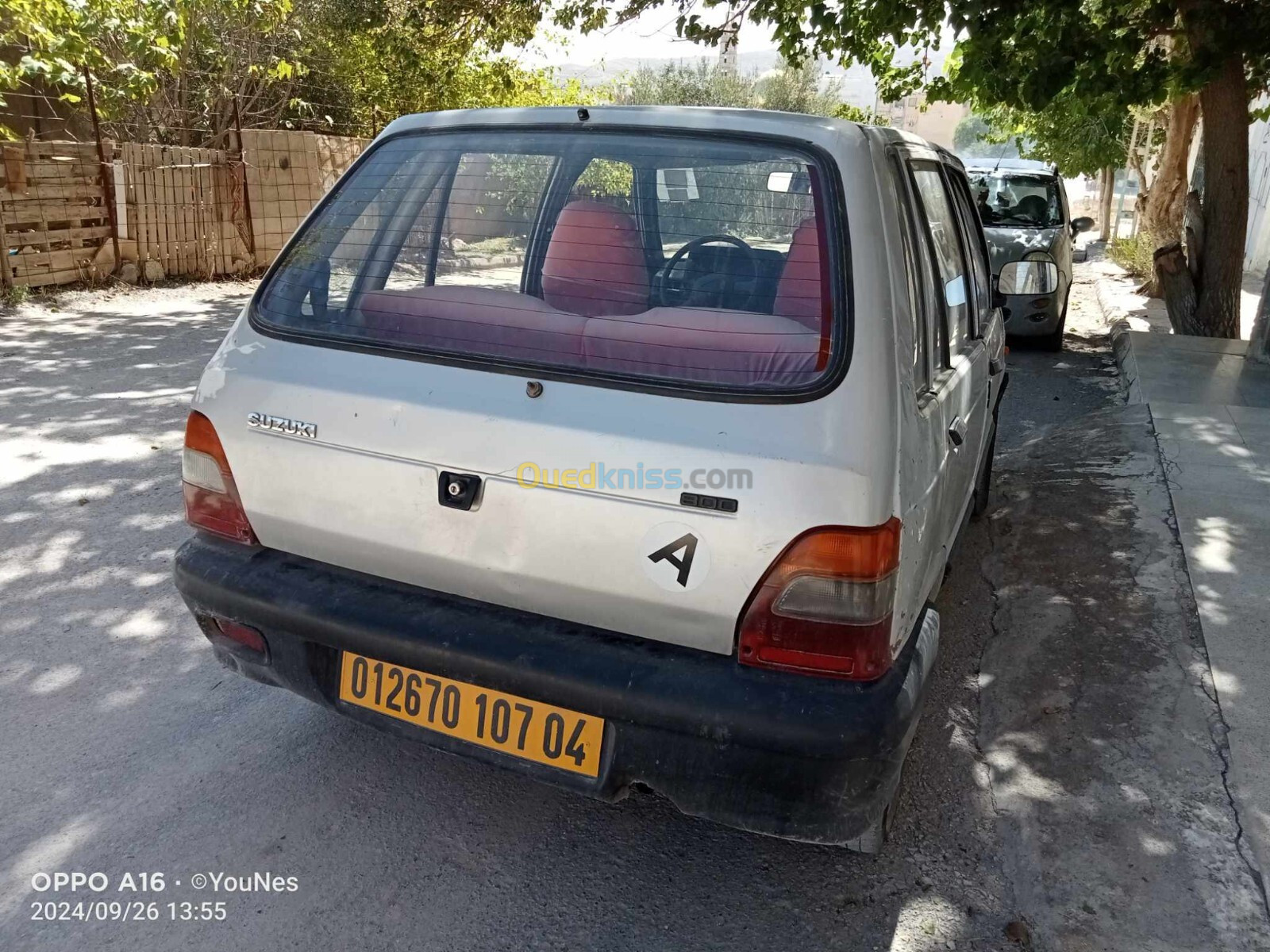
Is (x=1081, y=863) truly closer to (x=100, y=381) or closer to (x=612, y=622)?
(x=612, y=622)

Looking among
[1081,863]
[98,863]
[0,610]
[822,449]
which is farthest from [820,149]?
[0,610]

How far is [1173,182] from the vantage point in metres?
15.4

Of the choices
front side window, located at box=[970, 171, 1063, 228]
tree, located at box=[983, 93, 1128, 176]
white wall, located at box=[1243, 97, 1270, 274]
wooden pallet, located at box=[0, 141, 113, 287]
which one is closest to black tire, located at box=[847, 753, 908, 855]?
front side window, located at box=[970, 171, 1063, 228]

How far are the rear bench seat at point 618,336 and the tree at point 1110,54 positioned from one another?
584 centimetres

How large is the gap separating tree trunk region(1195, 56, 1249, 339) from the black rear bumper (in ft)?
26.9

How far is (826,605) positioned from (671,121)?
1.24 m

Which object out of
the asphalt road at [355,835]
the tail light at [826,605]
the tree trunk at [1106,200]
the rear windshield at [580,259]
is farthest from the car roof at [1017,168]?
the tree trunk at [1106,200]

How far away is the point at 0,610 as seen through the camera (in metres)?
3.70

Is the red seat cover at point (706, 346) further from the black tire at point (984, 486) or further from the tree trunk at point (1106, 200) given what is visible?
the tree trunk at point (1106, 200)

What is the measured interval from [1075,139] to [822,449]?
16.8 m

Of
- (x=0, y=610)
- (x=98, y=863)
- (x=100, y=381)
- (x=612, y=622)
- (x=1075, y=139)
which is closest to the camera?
(x=612, y=622)

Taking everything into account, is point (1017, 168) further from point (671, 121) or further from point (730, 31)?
point (671, 121)

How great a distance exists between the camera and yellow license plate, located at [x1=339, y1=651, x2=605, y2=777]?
2.17m

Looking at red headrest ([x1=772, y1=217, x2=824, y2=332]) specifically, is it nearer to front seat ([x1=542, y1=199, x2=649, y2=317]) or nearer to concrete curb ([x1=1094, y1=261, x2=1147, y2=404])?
front seat ([x1=542, y1=199, x2=649, y2=317])
